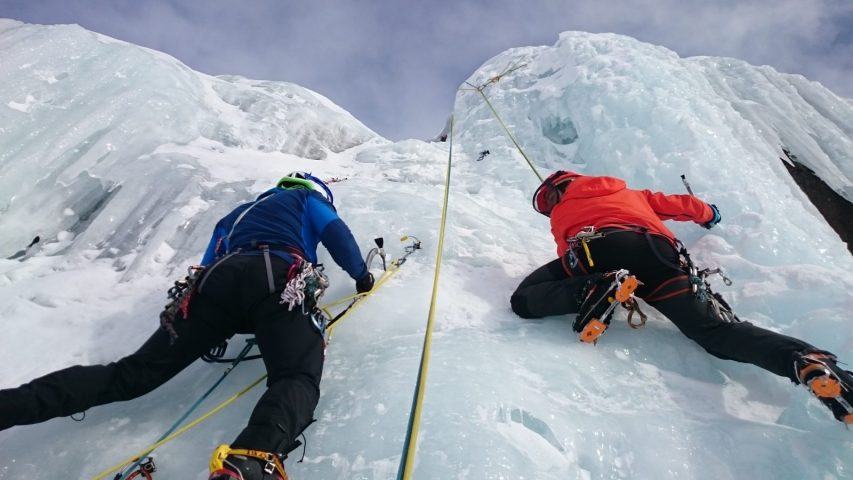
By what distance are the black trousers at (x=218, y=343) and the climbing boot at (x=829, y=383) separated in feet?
6.21

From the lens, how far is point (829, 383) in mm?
1528

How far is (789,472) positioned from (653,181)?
148 inches

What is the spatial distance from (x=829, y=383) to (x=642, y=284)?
3.05ft

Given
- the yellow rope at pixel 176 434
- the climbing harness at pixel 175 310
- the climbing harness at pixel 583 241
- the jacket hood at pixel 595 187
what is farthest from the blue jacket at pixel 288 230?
the jacket hood at pixel 595 187

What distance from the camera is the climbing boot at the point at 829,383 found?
1528 mm

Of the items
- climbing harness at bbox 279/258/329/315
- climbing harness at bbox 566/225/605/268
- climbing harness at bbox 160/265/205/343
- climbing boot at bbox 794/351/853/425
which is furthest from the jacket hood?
climbing harness at bbox 160/265/205/343

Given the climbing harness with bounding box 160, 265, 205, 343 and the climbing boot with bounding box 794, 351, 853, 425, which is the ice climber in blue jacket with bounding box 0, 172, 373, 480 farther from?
the climbing boot with bounding box 794, 351, 853, 425

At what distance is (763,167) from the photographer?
4871mm

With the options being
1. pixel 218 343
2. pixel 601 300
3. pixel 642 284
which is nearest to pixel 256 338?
pixel 218 343

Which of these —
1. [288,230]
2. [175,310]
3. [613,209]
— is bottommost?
[175,310]

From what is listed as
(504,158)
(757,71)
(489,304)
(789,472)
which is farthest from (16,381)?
(757,71)

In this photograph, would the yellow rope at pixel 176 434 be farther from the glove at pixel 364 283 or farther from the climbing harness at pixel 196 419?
the glove at pixel 364 283

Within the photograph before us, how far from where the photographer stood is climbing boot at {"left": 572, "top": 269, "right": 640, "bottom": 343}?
7.27 ft

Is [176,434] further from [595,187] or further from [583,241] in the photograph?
[595,187]
